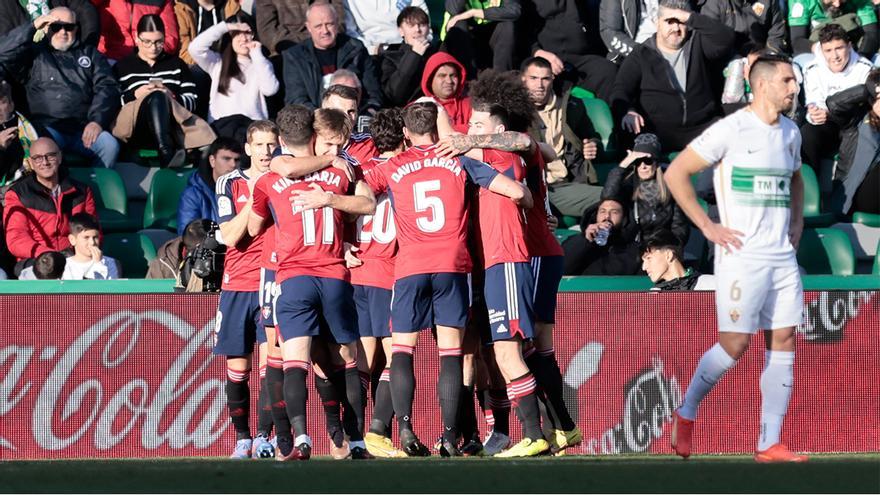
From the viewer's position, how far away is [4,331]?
10180mm

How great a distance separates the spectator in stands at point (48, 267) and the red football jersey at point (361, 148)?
9.03 ft

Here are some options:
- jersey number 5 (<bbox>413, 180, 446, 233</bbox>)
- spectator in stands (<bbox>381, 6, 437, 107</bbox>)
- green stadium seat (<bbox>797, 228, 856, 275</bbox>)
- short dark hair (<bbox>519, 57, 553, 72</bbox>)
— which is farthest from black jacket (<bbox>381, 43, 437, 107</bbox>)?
jersey number 5 (<bbox>413, 180, 446, 233</bbox>)

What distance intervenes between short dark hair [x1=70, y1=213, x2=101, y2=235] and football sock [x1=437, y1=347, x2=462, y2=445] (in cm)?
401

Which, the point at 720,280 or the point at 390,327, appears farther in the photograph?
the point at 390,327

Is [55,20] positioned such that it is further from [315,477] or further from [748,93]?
[315,477]

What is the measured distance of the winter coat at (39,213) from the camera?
1170 cm

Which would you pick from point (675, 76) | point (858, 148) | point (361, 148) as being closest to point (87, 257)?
point (361, 148)

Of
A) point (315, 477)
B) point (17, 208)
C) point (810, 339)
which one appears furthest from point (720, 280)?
point (17, 208)

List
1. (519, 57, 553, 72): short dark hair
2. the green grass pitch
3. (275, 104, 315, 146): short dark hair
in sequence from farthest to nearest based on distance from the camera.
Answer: (519, 57, 553, 72): short dark hair
(275, 104, 315, 146): short dark hair
the green grass pitch

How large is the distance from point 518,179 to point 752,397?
2.78m

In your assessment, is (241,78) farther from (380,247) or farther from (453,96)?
(380,247)

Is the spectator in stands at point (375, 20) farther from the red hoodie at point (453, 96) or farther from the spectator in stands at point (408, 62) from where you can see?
the red hoodie at point (453, 96)

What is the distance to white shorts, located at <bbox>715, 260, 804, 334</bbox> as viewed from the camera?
741 centimetres

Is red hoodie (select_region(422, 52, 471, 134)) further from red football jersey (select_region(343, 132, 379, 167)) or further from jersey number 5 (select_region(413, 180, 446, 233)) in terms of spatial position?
jersey number 5 (select_region(413, 180, 446, 233))
